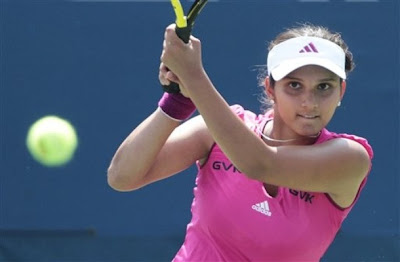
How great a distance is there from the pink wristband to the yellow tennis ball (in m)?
2.30

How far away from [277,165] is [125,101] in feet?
8.01

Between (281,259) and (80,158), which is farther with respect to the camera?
(80,158)

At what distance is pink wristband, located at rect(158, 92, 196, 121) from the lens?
2.26 m

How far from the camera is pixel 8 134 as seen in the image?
4582 millimetres

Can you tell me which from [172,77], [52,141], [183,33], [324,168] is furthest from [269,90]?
[52,141]

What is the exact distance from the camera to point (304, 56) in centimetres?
224

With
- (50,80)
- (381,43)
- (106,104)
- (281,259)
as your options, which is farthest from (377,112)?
(281,259)

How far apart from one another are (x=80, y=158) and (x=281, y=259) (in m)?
2.38

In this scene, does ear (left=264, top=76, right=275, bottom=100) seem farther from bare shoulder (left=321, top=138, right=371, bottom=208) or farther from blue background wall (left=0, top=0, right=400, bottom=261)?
blue background wall (left=0, top=0, right=400, bottom=261)

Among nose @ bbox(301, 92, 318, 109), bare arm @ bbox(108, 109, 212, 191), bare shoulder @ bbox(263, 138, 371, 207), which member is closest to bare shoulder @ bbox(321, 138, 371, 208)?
bare shoulder @ bbox(263, 138, 371, 207)

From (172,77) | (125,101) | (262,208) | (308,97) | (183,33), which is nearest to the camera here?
(183,33)

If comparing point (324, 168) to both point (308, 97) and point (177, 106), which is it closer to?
point (308, 97)

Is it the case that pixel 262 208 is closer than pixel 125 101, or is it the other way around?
pixel 262 208

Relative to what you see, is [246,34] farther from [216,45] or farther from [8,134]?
[8,134]
